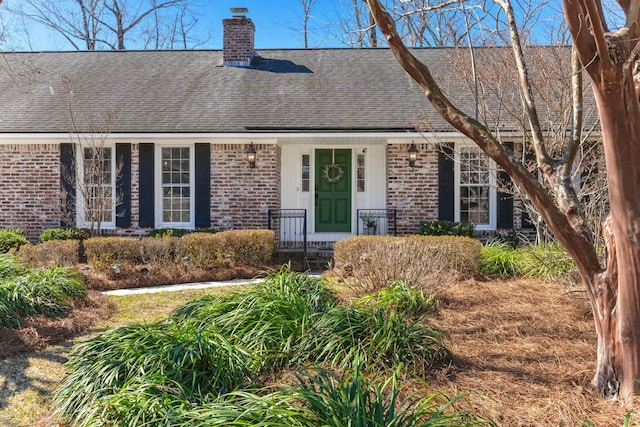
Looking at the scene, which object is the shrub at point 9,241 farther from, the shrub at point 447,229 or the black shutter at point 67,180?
the shrub at point 447,229

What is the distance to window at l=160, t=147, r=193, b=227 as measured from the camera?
37.9ft

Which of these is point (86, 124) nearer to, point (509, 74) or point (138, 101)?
point (138, 101)

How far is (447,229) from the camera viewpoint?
34.4ft

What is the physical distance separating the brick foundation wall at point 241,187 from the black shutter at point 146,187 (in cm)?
136

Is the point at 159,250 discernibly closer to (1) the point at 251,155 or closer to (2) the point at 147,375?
(1) the point at 251,155

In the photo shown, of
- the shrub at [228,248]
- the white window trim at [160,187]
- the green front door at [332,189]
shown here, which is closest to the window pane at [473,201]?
the green front door at [332,189]

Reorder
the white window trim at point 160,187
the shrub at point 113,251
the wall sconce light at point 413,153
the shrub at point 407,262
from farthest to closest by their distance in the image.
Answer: the white window trim at point 160,187, the wall sconce light at point 413,153, the shrub at point 113,251, the shrub at point 407,262

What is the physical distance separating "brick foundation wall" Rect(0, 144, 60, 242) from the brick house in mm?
22

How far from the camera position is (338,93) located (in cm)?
1245

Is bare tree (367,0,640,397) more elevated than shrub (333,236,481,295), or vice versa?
bare tree (367,0,640,397)

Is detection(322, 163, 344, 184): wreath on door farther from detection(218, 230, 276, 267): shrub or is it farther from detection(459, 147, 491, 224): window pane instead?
detection(218, 230, 276, 267): shrub

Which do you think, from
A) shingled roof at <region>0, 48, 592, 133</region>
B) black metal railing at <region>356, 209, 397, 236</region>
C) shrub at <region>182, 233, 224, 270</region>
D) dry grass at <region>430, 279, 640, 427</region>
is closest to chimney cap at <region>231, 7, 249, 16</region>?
shingled roof at <region>0, 48, 592, 133</region>

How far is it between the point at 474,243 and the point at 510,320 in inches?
120

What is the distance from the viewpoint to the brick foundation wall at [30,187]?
37.1ft
